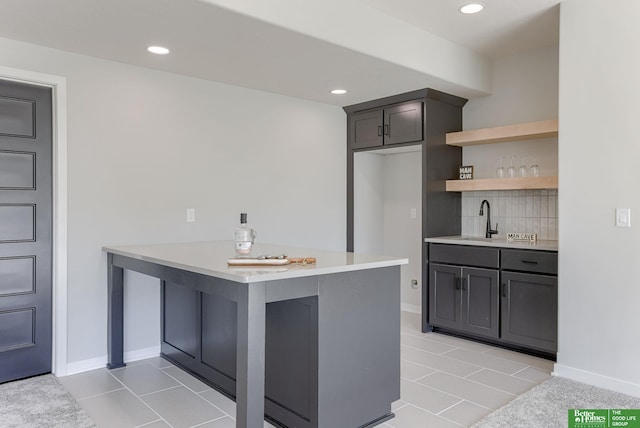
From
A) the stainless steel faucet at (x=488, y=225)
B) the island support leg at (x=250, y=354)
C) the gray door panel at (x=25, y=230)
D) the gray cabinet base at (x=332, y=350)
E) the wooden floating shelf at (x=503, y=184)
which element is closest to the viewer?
the island support leg at (x=250, y=354)

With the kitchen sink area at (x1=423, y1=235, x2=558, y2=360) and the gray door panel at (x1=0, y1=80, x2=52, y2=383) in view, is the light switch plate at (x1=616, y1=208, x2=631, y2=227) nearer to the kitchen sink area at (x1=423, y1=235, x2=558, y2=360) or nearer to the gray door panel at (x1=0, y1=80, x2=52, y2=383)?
the kitchen sink area at (x1=423, y1=235, x2=558, y2=360)

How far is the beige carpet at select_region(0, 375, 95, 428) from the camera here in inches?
95.8

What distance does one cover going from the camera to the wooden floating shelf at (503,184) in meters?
3.65

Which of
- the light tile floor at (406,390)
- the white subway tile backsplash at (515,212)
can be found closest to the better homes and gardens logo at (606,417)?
the light tile floor at (406,390)

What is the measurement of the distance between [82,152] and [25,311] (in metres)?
1.17

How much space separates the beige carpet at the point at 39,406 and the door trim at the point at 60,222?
7.4 inches

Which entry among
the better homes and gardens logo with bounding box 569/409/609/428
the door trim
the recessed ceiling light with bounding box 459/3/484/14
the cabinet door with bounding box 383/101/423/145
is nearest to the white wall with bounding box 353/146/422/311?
the cabinet door with bounding box 383/101/423/145

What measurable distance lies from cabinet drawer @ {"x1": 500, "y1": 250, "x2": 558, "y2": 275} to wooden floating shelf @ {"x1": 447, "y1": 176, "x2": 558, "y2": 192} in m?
0.57

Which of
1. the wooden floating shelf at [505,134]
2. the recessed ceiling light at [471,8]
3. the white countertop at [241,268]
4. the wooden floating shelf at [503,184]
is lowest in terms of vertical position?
the white countertop at [241,268]

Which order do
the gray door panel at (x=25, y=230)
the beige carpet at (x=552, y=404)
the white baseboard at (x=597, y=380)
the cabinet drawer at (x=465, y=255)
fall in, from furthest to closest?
the cabinet drawer at (x=465, y=255)
the gray door panel at (x=25, y=230)
the white baseboard at (x=597, y=380)
the beige carpet at (x=552, y=404)

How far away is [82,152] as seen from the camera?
327 cm

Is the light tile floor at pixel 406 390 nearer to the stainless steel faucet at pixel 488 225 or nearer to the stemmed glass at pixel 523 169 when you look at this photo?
the stainless steel faucet at pixel 488 225

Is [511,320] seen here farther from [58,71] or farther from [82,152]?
[58,71]

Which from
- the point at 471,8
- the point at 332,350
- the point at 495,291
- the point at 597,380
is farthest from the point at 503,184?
the point at 332,350
